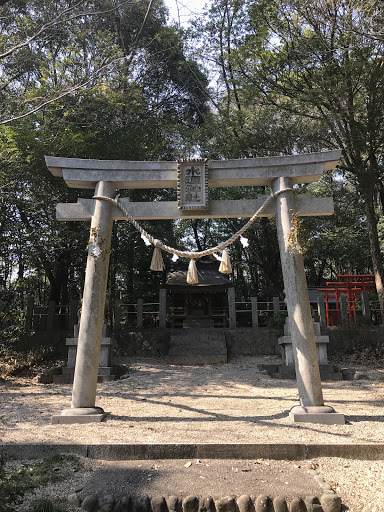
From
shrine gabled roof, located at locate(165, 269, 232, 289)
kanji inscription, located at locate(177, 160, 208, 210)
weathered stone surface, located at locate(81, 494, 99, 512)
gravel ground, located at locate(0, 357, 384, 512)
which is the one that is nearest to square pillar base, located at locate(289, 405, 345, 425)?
gravel ground, located at locate(0, 357, 384, 512)

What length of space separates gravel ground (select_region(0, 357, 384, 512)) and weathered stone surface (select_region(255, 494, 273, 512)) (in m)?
0.22

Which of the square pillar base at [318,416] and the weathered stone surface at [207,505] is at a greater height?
the square pillar base at [318,416]

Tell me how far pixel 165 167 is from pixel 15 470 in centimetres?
415

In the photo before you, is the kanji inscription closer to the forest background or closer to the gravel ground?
the gravel ground

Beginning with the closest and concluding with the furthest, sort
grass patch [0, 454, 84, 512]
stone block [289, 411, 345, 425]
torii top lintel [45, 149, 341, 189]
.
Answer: grass patch [0, 454, 84, 512] → stone block [289, 411, 345, 425] → torii top lintel [45, 149, 341, 189]

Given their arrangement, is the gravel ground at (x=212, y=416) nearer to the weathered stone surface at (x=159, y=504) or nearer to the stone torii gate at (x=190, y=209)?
the stone torii gate at (x=190, y=209)

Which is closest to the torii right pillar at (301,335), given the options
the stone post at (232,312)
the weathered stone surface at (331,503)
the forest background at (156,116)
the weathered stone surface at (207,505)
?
the weathered stone surface at (331,503)

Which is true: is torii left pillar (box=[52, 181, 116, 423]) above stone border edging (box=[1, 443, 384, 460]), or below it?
above

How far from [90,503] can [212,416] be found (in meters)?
2.78

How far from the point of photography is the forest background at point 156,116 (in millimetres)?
10363

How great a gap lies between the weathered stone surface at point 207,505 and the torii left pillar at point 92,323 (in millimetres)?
2352

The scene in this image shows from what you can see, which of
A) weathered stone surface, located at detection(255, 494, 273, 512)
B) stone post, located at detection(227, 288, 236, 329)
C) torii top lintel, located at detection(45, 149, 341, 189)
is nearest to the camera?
weathered stone surface, located at detection(255, 494, 273, 512)

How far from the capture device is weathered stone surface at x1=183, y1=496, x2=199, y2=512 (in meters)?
2.65

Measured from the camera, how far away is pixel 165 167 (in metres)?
5.49
